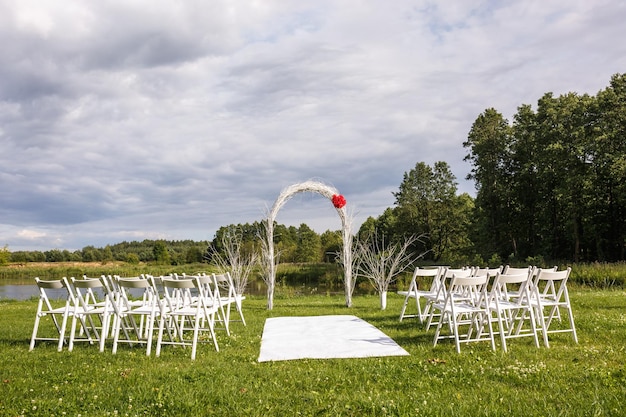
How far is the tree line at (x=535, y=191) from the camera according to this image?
2775 cm

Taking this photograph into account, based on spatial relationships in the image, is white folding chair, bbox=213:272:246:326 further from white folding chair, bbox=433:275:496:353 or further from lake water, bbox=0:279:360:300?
lake water, bbox=0:279:360:300

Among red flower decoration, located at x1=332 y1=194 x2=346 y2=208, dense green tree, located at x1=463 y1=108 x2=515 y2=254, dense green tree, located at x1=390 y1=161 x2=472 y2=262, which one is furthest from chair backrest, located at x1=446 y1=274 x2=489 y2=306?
dense green tree, located at x1=390 y1=161 x2=472 y2=262

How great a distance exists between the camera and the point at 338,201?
1308 cm

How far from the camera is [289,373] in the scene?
17.2ft

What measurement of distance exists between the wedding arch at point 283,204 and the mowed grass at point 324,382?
5.54 m

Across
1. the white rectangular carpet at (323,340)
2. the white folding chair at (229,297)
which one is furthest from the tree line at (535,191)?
the white rectangular carpet at (323,340)

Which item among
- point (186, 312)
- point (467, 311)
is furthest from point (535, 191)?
point (186, 312)

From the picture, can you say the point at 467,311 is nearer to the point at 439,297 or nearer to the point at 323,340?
the point at 439,297

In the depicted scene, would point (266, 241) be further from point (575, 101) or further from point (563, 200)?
point (575, 101)

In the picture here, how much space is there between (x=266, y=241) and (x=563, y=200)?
2243 centimetres

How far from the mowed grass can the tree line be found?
1468 cm

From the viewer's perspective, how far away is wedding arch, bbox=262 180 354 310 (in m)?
12.8

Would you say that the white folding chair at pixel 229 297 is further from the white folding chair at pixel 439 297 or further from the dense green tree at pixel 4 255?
the dense green tree at pixel 4 255

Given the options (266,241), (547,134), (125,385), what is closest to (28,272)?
(266,241)
